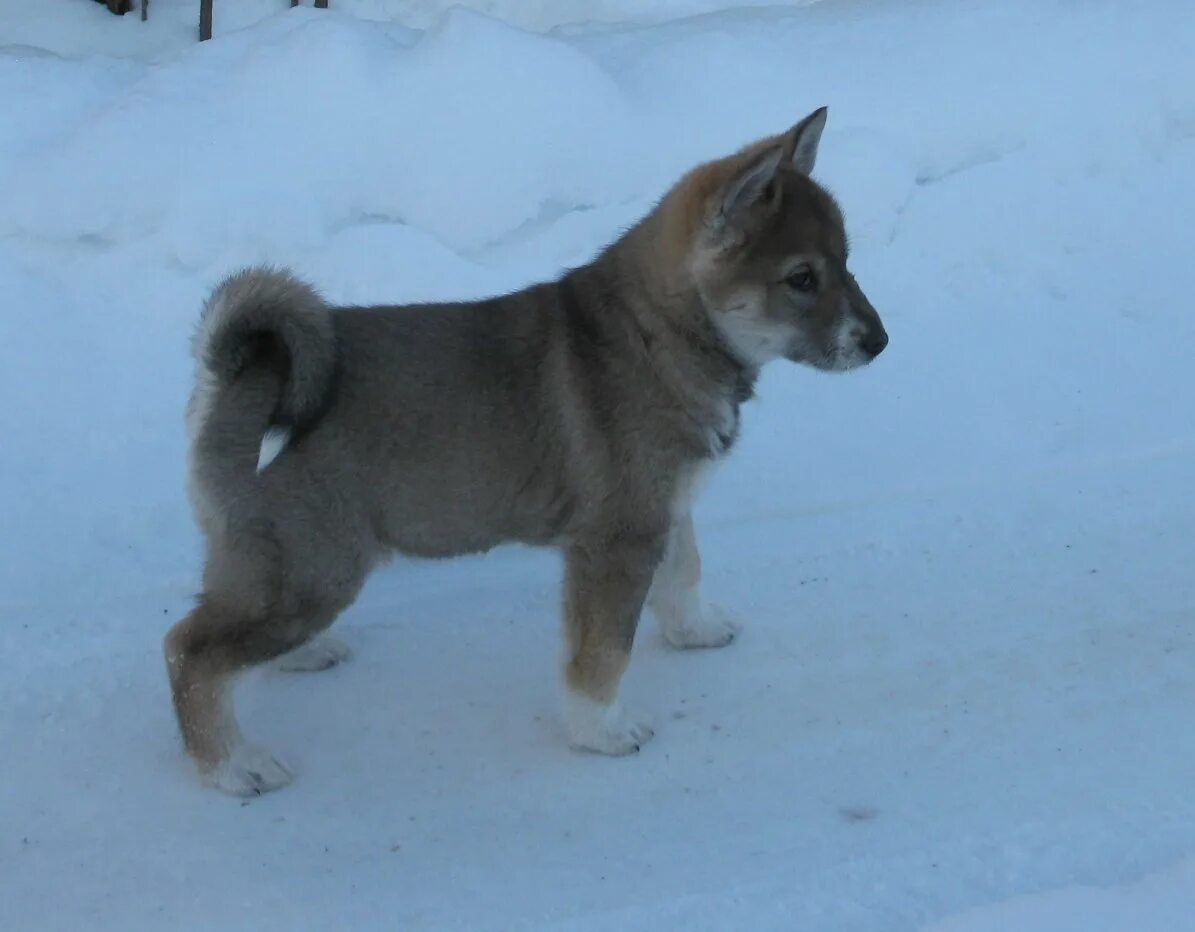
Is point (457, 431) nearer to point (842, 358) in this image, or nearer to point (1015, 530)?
point (842, 358)

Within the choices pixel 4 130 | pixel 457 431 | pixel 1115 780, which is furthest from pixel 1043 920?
pixel 4 130

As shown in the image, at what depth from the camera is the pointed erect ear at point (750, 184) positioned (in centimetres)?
352

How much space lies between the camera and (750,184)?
3588 millimetres

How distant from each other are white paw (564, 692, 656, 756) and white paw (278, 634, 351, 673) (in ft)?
2.67

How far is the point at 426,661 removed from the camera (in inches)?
166

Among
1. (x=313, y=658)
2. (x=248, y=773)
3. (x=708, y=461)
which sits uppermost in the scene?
(x=708, y=461)

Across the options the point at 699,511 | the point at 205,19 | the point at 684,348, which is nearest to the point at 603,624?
the point at 684,348

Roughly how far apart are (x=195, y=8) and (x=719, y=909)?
7068 mm

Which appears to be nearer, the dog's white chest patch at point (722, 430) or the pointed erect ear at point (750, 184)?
the pointed erect ear at point (750, 184)

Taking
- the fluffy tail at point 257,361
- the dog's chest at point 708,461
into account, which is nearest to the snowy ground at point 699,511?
the dog's chest at point 708,461

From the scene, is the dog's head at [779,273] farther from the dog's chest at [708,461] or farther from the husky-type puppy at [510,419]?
the dog's chest at [708,461]

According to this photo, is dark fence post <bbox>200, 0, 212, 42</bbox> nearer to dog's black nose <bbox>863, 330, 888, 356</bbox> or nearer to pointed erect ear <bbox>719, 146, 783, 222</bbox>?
pointed erect ear <bbox>719, 146, 783, 222</bbox>

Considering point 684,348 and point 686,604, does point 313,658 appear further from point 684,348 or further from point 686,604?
point 684,348

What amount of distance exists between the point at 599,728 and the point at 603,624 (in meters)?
0.28
